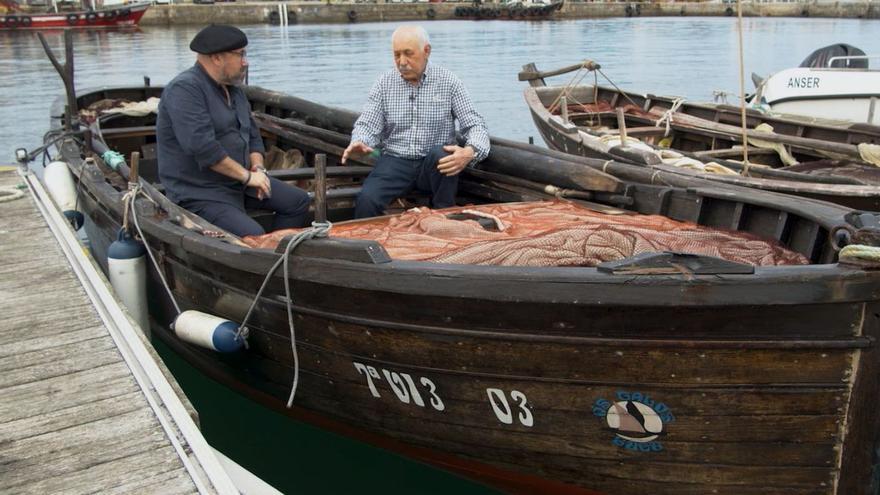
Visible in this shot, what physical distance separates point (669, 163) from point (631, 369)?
203 inches

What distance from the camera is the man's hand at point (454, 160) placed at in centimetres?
574

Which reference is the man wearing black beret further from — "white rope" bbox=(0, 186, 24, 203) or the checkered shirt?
"white rope" bbox=(0, 186, 24, 203)

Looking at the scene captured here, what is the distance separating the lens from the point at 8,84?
→ 26438mm

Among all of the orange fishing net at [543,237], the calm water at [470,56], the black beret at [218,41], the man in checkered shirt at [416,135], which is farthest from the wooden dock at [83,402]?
the calm water at [470,56]

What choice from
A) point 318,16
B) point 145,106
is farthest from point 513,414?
point 318,16

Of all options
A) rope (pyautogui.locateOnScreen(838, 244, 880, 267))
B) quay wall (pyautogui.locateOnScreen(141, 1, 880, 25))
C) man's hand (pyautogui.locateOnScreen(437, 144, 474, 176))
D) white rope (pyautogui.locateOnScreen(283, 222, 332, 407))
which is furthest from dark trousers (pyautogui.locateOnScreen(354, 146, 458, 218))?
quay wall (pyautogui.locateOnScreen(141, 1, 880, 25))

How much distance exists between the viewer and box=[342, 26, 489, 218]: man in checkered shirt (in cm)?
587

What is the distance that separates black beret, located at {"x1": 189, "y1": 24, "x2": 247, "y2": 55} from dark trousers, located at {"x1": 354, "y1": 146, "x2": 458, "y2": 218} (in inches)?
50.5

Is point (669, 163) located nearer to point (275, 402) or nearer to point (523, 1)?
point (275, 402)

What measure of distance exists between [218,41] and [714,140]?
7096 mm

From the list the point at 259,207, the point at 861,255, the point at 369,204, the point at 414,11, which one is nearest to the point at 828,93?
the point at 369,204

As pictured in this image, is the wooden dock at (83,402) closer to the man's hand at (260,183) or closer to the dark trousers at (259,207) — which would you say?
the dark trousers at (259,207)

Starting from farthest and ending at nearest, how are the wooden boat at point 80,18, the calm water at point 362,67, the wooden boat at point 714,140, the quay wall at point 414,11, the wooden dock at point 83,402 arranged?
the quay wall at point 414,11, the wooden boat at point 80,18, the wooden boat at point 714,140, the calm water at point 362,67, the wooden dock at point 83,402

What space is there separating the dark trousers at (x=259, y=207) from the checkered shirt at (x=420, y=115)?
603 millimetres
